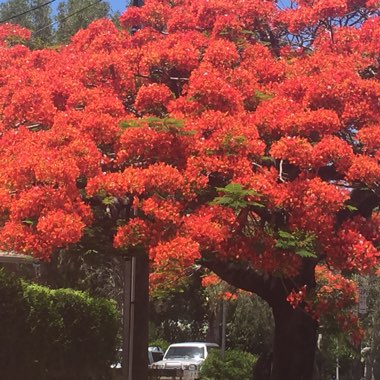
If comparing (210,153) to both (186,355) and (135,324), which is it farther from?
(186,355)

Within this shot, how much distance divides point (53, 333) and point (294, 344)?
4413mm

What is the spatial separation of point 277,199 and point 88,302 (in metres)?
7.52

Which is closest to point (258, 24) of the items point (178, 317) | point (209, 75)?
point (209, 75)

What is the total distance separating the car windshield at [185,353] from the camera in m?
29.3

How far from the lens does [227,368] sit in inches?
795

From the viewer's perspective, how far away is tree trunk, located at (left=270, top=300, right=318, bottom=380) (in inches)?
505

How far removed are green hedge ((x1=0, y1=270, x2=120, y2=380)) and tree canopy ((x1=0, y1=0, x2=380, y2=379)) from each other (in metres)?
3.03

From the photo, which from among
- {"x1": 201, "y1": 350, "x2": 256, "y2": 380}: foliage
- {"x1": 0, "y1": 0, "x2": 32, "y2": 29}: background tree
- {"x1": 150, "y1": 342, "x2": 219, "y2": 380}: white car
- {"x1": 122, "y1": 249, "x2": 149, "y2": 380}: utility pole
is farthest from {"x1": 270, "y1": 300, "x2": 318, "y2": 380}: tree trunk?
{"x1": 0, "y1": 0, "x2": 32, "y2": 29}: background tree

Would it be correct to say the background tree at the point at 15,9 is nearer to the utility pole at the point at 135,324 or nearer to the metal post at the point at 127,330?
the utility pole at the point at 135,324

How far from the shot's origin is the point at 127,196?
9.81 meters

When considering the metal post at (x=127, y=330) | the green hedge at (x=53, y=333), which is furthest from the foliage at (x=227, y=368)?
the metal post at (x=127, y=330)

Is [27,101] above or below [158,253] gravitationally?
above

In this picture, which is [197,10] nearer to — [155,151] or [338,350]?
[155,151]

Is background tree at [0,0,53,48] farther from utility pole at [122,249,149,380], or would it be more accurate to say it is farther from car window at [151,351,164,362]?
utility pole at [122,249,149,380]
